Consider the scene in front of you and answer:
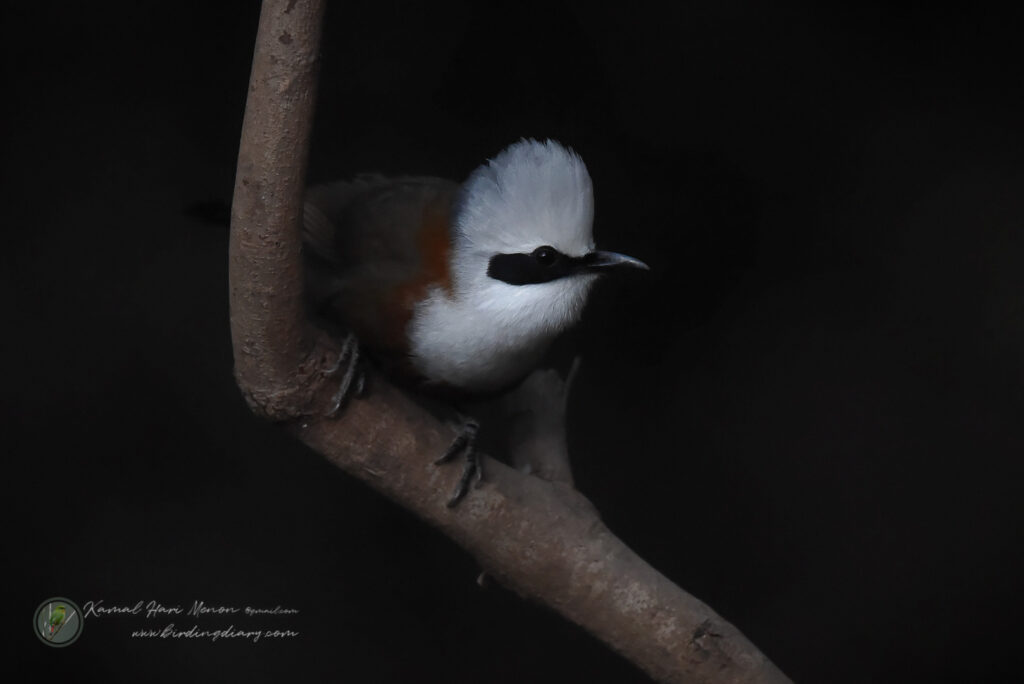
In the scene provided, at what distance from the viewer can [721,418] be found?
1301 millimetres

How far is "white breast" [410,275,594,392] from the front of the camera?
103 centimetres

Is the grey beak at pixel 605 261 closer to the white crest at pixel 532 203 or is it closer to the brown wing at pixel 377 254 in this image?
the white crest at pixel 532 203

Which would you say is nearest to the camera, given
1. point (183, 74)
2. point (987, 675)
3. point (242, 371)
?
point (242, 371)

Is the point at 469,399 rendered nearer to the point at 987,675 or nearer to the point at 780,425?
the point at 780,425

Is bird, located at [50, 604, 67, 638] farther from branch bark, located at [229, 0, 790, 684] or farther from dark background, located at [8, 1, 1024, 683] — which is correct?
branch bark, located at [229, 0, 790, 684]

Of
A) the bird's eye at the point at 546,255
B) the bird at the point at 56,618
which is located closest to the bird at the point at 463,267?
the bird's eye at the point at 546,255

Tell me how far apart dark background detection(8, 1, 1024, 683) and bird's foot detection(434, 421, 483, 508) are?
0.25 meters

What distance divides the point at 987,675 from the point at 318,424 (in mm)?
834

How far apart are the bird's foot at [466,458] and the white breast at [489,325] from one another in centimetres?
5

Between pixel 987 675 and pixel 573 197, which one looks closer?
pixel 573 197

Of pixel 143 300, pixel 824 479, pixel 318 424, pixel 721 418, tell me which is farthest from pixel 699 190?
pixel 143 300

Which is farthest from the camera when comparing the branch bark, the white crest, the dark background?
the dark background

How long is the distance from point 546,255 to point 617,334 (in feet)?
0.97

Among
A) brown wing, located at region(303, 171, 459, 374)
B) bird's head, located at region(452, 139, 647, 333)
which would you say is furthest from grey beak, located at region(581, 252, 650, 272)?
brown wing, located at region(303, 171, 459, 374)
